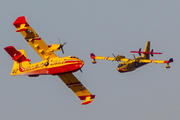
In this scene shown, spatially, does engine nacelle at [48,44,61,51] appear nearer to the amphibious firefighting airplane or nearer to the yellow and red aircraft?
the amphibious firefighting airplane

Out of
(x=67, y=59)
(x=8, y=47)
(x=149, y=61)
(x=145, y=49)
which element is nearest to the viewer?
(x=67, y=59)

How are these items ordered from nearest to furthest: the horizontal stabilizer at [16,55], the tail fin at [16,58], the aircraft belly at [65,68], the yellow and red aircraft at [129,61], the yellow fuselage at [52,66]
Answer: the aircraft belly at [65,68]
the yellow fuselage at [52,66]
the tail fin at [16,58]
the horizontal stabilizer at [16,55]
the yellow and red aircraft at [129,61]

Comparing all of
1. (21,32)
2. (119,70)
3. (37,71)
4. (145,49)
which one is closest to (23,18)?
(21,32)

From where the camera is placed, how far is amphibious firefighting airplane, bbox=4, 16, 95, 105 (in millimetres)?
76750

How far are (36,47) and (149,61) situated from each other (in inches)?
1591

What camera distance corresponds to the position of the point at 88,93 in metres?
86.0

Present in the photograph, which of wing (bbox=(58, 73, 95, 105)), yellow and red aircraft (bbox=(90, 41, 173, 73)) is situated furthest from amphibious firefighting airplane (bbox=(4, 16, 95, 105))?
yellow and red aircraft (bbox=(90, 41, 173, 73))

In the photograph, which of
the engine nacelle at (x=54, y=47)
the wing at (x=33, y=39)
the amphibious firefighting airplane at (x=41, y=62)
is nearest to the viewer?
the amphibious firefighting airplane at (x=41, y=62)

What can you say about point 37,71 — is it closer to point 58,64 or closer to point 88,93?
point 58,64

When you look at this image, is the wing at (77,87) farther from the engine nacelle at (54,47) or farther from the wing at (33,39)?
the engine nacelle at (54,47)

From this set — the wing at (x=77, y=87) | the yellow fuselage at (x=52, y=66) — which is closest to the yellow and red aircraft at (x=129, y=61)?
the wing at (x=77, y=87)

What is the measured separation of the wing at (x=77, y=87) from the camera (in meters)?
84.4

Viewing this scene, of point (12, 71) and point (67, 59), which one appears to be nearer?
point (67, 59)

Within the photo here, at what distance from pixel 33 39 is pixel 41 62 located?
3.96m
